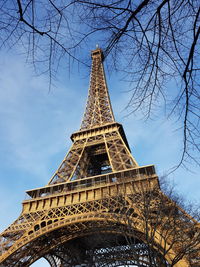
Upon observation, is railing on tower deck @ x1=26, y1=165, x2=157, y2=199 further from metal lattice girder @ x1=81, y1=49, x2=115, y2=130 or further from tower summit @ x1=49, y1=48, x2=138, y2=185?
metal lattice girder @ x1=81, y1=49, x2=115, y2=130

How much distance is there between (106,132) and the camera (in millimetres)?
25156

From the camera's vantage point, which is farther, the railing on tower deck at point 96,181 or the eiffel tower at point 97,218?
the railing on tower deck at point 96,181

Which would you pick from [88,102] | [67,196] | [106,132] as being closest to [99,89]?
[88,102]

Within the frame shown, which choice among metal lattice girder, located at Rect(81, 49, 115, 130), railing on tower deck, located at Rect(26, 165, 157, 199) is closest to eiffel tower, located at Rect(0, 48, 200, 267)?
railing on tower deck, located at Rect(26, 165, 157, 199)

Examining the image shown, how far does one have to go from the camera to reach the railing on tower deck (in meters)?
16.8

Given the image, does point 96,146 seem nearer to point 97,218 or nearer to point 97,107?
point 97,107

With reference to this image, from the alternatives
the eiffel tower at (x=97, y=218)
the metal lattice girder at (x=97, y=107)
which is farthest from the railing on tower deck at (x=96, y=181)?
the metal lattice girder at (x=97, y=107)

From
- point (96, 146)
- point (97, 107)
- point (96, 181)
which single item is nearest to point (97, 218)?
point (96, 181)

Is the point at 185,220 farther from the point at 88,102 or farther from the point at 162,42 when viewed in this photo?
the point at 88,102

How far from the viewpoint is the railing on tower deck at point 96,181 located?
16.8 m

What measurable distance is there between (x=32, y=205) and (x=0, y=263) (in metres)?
4.56

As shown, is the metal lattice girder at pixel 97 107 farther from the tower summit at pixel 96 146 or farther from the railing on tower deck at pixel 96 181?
the railing on tower deck at pixel 96 181

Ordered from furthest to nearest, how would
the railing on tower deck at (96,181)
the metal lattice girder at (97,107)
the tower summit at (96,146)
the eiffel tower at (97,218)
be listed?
the metal lattice girder at (97,107), the tower summit at (96,146), the railing on tower deck at (96,181), the eiffel tower at (97,218)

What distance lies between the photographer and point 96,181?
1772 cm
